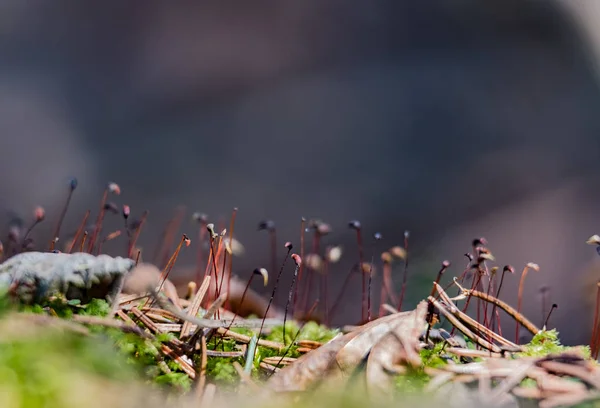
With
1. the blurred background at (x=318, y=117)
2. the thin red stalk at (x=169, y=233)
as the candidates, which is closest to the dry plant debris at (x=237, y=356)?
the thin red stalk at (x=169, y=233)

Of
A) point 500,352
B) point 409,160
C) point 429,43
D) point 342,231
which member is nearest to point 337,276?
point 342,231

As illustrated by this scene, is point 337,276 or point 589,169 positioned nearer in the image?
point 337,276

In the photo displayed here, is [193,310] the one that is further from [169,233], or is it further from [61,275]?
[169,233]

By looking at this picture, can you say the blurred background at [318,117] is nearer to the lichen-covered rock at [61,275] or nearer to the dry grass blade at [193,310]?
the dry grass blade at [193,310]

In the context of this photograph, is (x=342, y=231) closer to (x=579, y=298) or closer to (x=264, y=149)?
(x=264, y=149)

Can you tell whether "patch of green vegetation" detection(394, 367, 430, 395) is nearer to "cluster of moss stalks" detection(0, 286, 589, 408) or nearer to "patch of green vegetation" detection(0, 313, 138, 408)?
"cluster of moss stalks" detection(0, 286, 589, 408)

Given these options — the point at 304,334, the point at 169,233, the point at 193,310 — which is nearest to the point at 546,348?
the point at 304,334
